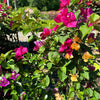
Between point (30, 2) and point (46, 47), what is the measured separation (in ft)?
68.7

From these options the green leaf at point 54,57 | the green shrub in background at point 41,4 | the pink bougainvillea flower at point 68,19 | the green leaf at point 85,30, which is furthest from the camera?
the green shrub in background at point 41,4

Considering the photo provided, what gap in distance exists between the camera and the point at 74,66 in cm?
113

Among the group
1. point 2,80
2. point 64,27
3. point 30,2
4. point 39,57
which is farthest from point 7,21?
point 30,2

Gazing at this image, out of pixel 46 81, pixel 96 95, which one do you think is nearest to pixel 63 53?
pixel 46 81

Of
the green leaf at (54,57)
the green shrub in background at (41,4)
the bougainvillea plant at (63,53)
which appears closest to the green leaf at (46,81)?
the bougainvillea plant at (63,53)

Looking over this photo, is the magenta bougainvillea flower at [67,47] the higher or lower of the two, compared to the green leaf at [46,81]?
higher

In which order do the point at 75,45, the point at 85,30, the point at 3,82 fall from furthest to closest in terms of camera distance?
the point at 3,82 < the point at 75,45 < the point at 85,30

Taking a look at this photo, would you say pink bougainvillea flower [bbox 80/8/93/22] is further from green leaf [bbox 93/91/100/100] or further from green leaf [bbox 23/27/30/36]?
green leaf [bbox 93/91/100/100]

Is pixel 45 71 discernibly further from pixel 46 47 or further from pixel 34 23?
pixel 34 23

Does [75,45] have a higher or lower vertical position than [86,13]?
lower

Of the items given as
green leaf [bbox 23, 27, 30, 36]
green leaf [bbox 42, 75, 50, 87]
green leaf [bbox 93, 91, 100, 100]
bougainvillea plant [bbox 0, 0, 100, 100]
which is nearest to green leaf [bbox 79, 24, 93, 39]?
bougainvillea plant [bbox 0, 0, 100, 100]

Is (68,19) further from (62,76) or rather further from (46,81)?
(46,81)

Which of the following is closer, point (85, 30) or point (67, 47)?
point (85, 30)

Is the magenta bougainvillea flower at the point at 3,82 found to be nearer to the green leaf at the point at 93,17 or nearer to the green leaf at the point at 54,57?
the green leaf at the point at 54,57
